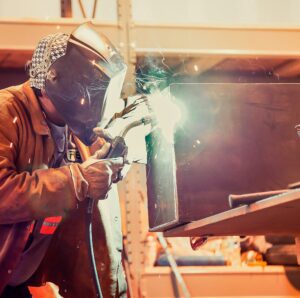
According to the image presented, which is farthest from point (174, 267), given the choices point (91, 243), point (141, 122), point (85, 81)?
point (85, 81)

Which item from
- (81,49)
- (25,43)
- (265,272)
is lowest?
(265,272)

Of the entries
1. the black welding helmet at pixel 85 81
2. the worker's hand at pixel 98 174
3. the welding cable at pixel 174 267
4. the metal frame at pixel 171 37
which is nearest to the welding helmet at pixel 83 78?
the black welding helmet at pixel 85 81

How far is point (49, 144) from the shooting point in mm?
1271

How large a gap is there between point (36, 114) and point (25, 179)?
16 centimetres

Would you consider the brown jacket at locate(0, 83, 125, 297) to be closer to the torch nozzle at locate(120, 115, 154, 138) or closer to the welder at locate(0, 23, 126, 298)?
the welder at locate(0, 23, 126, 298)

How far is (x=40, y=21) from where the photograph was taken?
1.62 metres

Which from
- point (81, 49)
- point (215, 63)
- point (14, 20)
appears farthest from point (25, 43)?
point (215, 63)

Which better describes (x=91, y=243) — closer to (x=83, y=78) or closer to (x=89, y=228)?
(x=89, y=228)

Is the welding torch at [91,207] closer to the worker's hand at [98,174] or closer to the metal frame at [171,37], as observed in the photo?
the worker's hand at [98,174]

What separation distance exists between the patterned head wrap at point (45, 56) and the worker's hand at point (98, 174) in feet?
0.70

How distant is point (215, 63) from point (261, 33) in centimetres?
17

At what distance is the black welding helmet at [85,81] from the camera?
123cm

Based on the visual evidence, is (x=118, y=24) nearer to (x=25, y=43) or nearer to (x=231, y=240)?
(x=25, y=43)

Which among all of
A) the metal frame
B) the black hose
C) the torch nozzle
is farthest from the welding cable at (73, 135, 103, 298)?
the metal frame
